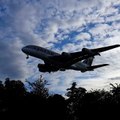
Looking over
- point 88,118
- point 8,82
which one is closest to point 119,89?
point 88,118

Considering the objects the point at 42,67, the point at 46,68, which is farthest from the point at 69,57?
the point at 42,67

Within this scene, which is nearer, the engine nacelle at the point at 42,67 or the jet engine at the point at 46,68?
the jet engine at the point at 46,68

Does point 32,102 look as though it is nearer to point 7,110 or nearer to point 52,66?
point 7,110

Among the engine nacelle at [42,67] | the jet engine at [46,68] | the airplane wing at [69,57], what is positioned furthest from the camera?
the engine nacelle at [42,67]

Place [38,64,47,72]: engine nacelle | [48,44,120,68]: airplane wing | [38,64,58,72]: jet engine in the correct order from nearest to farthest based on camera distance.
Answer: [48,44,120,68]: airplane wing < [38,64,58,72]: jet engine < [38,64,47,72]: engine nacelle

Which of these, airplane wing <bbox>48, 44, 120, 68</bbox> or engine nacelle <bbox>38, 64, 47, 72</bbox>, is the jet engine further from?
airplane wing <bbox>48, 44, 120, 68</bbox>

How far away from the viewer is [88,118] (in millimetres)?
39500

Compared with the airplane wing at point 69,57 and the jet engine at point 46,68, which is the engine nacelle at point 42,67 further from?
the airplane wing at point 69,57

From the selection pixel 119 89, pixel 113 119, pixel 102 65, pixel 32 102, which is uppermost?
pixel 102 65

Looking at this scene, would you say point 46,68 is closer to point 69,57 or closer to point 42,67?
point 42,67

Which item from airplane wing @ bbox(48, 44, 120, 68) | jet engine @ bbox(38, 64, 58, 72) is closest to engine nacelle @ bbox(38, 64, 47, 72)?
jet engine @ bbox(38, 64, 58, 72)

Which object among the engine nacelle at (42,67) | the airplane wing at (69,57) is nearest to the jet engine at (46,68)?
the engine nacelle at (42,67)

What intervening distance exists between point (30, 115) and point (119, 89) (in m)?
37.9

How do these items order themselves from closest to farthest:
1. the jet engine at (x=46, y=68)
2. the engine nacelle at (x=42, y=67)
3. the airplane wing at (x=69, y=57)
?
the airplane wing at (x=69, y=57), the jet engine at (x=46, y=68), the engine nacelle at (x=42, y=67)
